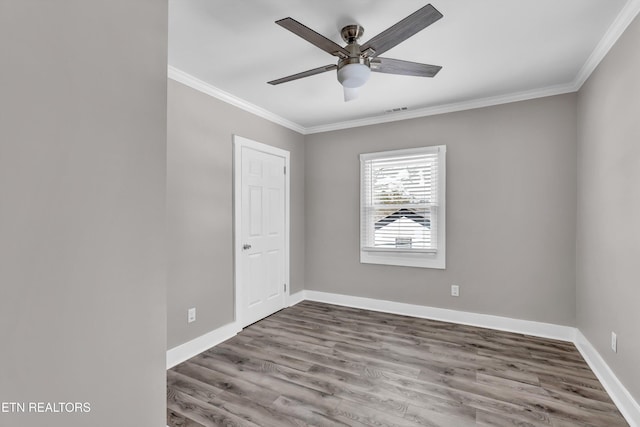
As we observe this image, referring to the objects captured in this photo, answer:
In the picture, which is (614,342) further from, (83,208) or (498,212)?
(83,208)

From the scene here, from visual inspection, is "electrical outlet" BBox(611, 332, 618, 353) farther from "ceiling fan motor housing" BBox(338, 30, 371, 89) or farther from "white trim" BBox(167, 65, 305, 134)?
"white trim" BBox(167, 65, 305, 134)

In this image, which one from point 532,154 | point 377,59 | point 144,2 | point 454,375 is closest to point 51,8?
point 144,2

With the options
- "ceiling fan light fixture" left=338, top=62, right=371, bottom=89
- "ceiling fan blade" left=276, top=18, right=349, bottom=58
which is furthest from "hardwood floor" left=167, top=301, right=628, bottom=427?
"ceiling fan blade" left=276, top=18, right=349, bottom=58

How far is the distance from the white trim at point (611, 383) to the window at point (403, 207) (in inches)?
56.5

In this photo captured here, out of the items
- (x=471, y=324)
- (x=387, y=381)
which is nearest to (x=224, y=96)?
(x=387, y=381)

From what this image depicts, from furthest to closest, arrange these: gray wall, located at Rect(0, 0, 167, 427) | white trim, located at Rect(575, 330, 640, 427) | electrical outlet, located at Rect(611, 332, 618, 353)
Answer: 1. electrical outlet, located at Rect(611, 332, 618, 353)
2. white trim, located at Rect(575, 330, 640, 427)
3. gray wall, located at Rect(0, 0, 167, 427)

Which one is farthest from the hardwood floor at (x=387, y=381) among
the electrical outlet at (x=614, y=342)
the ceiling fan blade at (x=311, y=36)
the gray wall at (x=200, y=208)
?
the ceiling fan blade at (x=311, y=36)

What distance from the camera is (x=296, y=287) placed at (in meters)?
4.47

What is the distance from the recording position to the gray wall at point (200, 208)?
2746mm

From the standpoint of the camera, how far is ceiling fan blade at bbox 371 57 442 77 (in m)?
2.13

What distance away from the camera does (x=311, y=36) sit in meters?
1.79

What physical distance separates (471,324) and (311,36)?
136 inches

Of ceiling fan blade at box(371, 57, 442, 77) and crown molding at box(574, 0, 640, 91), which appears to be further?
ceiling fan blade at box(371, 57, 442, 77)

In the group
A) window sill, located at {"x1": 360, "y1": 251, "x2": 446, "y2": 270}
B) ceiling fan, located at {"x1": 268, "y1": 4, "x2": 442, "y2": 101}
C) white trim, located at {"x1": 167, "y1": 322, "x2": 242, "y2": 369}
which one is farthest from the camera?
window sill, located at {"x1": 360, "y1": 251, "x2": 446, "y2": 270}
